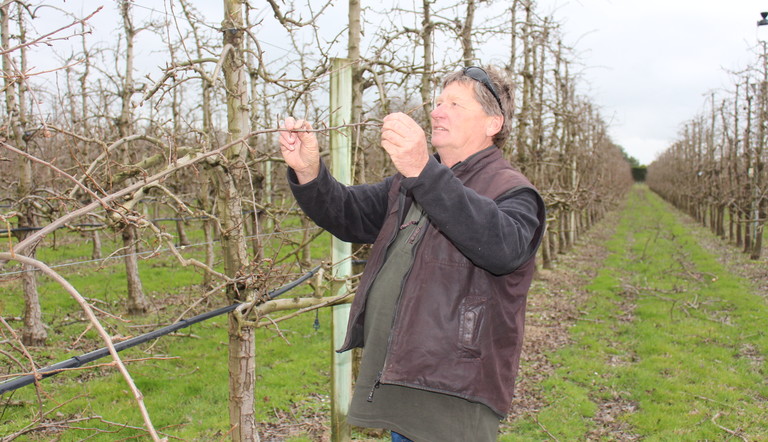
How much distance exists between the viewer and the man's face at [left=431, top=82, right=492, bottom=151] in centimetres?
204

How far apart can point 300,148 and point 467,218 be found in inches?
32.6

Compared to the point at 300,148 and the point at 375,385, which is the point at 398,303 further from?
the point at 300,148

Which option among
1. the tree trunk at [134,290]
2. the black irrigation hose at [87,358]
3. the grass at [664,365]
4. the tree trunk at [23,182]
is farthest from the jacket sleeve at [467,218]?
the tree trunk at [134,290]

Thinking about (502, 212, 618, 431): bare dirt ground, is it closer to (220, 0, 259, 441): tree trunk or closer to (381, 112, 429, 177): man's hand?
(220, 0, 259, 441): tree trunk

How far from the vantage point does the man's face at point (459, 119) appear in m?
2.04

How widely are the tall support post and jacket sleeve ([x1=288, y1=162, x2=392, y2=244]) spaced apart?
2.50ft

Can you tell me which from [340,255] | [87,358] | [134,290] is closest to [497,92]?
[340,255]

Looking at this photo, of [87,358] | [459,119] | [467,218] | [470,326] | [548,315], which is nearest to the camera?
[467,218]

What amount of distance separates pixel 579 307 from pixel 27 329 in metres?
8.84

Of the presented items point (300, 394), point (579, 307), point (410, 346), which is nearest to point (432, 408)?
point (410, 346)

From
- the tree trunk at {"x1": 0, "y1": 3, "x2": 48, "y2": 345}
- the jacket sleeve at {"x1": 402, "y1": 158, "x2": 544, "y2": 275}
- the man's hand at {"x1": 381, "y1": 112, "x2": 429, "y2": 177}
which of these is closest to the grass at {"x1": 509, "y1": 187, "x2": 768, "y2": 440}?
the jacket sleeve at {"x1": 402, "y1": 158, "x2": 544, "y2": 275}

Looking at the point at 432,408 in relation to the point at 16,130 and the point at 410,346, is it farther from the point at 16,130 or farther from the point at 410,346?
the point at 16,130

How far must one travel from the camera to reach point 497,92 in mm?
2080

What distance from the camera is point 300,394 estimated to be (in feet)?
20.6
